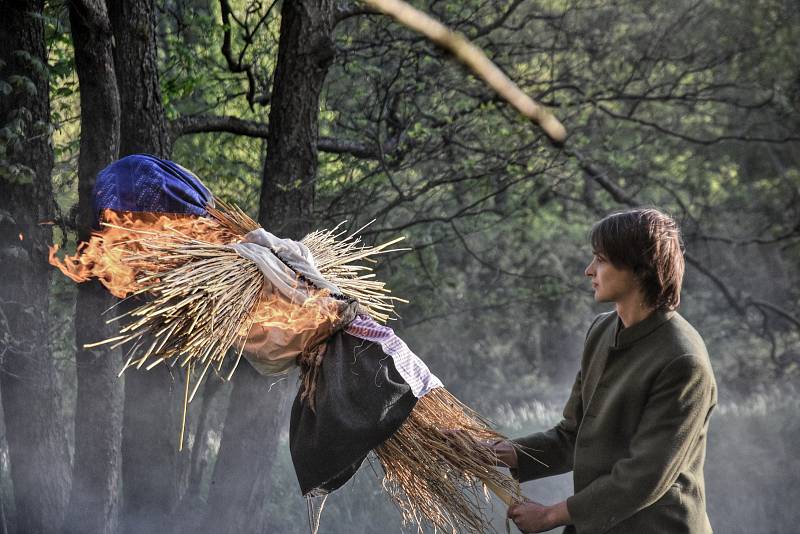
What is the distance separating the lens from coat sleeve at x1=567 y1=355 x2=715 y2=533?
2502 millimetres

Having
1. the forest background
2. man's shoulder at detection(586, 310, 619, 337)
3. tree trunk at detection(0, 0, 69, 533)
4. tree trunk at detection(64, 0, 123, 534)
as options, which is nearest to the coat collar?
man's shoulder at detection(586, 310, 619, 337)

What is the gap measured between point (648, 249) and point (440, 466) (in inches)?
40.9

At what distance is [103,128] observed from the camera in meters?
4.59

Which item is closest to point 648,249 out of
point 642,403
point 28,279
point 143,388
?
point 642,403

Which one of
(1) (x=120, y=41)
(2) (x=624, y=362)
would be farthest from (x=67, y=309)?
Result: (2) (x=624, y=362)

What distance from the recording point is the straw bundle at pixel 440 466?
3.06m

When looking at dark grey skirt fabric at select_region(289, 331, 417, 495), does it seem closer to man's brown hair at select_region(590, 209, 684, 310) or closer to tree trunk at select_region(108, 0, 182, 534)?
man's brown hair at select_region(590, 209, 684, 310)

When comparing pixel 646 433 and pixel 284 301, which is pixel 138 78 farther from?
pixel 646 433

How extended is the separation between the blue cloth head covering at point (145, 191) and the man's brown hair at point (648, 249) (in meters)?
1.51

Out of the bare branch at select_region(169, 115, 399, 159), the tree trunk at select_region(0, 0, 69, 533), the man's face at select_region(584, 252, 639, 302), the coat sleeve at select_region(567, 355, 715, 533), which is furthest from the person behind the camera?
the bare branch at select_region(169, 115, 399, 159)

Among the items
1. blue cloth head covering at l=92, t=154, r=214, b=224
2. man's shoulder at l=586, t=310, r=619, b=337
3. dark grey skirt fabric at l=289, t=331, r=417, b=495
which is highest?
blue cloth head covering at l=92, t=154, r=214, b=224

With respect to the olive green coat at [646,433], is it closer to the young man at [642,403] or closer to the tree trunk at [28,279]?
the young man at [642,403]

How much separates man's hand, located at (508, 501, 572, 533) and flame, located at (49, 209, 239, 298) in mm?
1314

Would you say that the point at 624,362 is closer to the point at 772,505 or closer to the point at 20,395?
the point at 20,395
